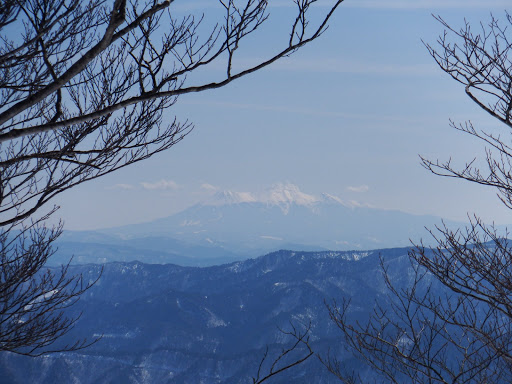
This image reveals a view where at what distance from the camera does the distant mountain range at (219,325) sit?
381 ft

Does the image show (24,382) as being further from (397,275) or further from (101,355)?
(397,275)

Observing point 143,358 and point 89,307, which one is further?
point 89,307

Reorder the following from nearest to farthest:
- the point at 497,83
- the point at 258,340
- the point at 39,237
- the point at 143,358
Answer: the point at 497,83
the point at 39,237
the point at 143,358
the point at 258,340

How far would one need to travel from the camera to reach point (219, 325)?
6201 inches

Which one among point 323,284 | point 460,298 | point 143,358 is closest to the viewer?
point 460,298

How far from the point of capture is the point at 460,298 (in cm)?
581

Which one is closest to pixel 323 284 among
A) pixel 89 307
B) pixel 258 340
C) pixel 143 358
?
pixel 258 340

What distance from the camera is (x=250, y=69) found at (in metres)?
3.14

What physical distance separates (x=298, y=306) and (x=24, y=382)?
69.7 meters

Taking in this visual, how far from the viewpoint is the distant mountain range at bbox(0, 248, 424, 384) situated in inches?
4574

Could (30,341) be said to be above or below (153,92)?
below

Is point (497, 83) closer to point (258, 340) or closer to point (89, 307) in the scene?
point (258, 340)

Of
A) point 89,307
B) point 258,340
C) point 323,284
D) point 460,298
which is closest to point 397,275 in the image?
point 323,284

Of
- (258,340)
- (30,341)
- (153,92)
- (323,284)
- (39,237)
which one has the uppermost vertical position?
(153,92)
